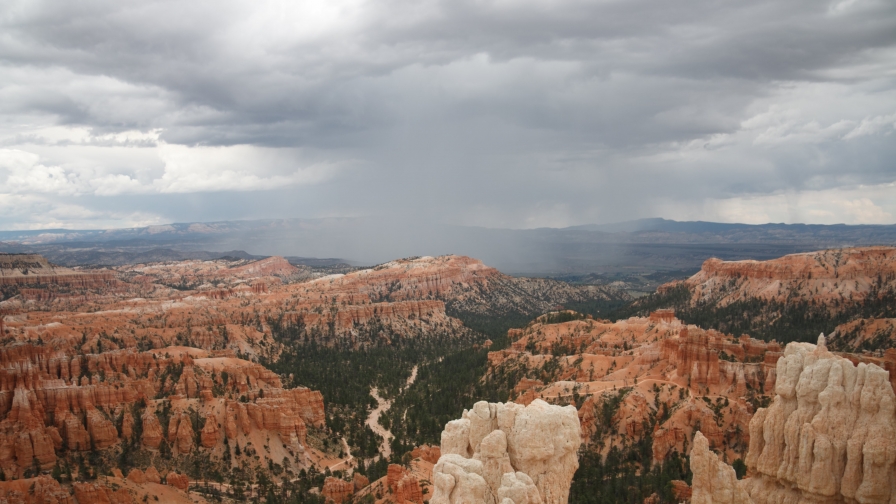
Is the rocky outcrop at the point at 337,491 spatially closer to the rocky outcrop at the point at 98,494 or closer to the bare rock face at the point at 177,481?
the bare rock face at the point at 177,481

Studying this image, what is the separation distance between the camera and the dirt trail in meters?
78.6

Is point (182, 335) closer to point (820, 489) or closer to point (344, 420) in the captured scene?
point (344, 420)

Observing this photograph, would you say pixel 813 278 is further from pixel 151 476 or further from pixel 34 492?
pixel 34 492

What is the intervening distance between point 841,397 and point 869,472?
11.3 feet

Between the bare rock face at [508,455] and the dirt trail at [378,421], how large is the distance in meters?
46.9

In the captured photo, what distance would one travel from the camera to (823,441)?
30469 mm

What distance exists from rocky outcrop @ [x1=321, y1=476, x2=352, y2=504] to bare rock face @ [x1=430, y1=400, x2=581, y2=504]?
97.2 ft

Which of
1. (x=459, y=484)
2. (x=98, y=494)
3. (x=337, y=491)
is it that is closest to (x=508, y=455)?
(x=459, y=484)

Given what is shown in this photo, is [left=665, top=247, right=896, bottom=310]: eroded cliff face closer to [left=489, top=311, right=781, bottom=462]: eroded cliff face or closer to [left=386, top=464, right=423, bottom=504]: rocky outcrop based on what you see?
[left=489, top=311, right=781, bottom=462]: eroded cliff face

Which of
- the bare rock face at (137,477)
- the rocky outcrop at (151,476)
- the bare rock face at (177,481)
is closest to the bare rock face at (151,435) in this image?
the bare rock face at (177,481)

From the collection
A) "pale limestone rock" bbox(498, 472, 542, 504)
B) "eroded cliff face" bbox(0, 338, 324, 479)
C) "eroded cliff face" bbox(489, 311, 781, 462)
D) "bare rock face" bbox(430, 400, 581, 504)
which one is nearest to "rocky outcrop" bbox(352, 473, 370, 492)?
"eroded cliff face" bbox(0, 338, 324, 479)

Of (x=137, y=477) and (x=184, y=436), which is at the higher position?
(x=137, y=477)

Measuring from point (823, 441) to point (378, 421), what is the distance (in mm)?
67476

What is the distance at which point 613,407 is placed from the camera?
69.6 metres
